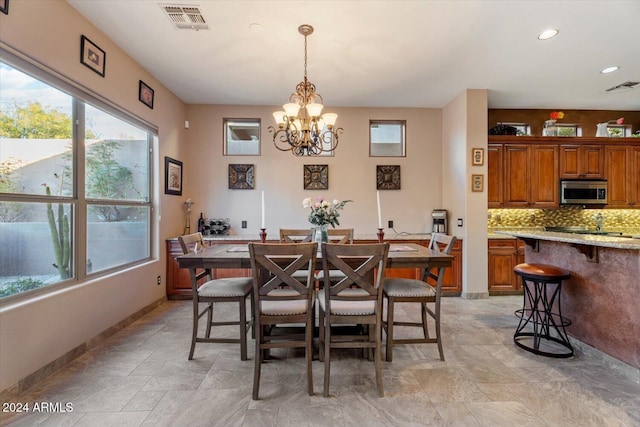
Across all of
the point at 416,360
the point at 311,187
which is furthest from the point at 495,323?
the point at 311,187

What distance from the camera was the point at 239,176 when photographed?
4547 millimetres

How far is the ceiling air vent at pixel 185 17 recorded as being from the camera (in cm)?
234

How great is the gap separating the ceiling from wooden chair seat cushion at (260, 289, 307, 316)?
229 centimetres

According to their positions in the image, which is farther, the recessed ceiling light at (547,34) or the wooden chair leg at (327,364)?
the recessed ceiling light at (547,34)

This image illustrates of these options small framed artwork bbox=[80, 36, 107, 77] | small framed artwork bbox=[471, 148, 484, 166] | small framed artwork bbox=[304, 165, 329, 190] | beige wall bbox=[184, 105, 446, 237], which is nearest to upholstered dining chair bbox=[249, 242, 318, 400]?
small framed artwork bbox=[80, 36, 107, 77]

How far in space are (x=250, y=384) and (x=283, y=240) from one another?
1.39m

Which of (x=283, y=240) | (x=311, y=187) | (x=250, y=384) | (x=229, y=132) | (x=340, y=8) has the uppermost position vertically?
(x=340, y=8)

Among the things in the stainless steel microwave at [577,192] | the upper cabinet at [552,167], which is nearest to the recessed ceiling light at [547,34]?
the upper cabinet at [552,167]

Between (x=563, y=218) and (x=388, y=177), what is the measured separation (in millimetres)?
2953

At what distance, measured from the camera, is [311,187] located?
4590 millimetres

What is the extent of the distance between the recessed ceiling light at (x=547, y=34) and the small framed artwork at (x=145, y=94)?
13.7ft

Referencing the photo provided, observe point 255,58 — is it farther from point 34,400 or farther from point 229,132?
point 34,400

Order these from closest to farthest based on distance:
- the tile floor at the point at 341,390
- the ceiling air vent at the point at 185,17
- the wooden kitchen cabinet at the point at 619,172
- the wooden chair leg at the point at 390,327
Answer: the tile floor at the point at 341,390 < the wooden chair leg at the point at 390,327 < the ceiling air vent at the point at 185,17 < the wooden kitchen cabinet at the point at 619,172

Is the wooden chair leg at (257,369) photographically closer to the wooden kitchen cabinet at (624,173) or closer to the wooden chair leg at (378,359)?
the wooden chair leg at (378,359)
